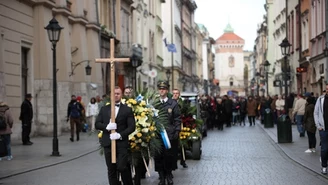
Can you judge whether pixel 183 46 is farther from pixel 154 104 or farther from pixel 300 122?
pixel 154 104

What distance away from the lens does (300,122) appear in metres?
27.0

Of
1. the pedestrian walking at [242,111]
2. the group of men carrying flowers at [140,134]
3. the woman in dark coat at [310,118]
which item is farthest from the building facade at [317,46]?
the group of men carrying flowers at [140,134]

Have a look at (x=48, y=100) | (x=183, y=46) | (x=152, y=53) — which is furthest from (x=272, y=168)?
(x=183, y=46)

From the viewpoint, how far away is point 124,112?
10469 millimetres

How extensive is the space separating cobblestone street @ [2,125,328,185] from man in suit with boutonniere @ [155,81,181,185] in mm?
388

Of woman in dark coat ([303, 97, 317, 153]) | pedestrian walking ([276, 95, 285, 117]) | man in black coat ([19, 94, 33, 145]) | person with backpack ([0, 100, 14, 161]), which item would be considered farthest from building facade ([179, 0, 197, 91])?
person with backpack ([0, 100, 14, 161])

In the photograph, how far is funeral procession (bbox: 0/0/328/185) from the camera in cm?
1235

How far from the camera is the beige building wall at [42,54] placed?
82.6 feet

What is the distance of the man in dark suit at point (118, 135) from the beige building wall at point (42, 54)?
1323cm

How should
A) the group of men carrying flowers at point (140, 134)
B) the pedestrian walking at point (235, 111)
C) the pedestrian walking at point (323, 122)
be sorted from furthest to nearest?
the pedestrian walking at point (235, 111) < the pedestrian walking at point (323, 122) < the group of men carrying flowers at point (140, 134)

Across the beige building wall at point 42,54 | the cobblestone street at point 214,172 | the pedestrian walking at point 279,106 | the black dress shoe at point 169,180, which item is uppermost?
the beige building wall at point 42,54

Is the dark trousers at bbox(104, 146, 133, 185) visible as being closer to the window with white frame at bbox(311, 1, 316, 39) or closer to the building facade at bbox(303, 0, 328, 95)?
the building facade at bbox(303, 0, 328, 95)

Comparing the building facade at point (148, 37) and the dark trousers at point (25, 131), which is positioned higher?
the building facade at point (148, 37)

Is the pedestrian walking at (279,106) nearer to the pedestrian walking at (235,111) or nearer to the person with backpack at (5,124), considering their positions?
the pedestrian walking at (235,111)
